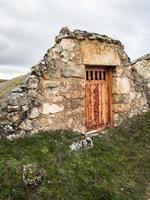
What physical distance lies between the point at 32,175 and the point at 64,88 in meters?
2.78

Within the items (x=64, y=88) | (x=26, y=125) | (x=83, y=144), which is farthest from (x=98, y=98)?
(x=26, y=125)

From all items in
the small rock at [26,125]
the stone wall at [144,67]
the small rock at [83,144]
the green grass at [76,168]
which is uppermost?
the stone wall at [144,67]

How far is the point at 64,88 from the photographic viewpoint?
28.9 ft

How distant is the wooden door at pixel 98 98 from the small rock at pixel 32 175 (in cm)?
321

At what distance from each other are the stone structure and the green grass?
38 centimetres

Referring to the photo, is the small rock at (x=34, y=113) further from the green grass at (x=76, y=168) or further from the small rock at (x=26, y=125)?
the green grass at (x=76, y=168)

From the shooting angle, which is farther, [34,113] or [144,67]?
[144,67]

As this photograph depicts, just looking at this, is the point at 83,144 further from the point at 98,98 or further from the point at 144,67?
the point at 144,67

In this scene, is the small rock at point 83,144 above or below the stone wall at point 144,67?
below

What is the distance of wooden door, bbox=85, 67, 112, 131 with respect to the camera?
9.76 meters

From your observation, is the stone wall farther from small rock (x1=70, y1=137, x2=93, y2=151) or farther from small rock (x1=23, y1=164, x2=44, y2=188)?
small rock (x1=23, y1=164, x2=44, y2=188)

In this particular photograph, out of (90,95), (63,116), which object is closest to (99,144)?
(63,116)

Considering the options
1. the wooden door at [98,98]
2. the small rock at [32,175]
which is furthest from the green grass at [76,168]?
the wooden door at [98,98]

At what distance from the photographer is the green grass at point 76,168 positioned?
646 cm
